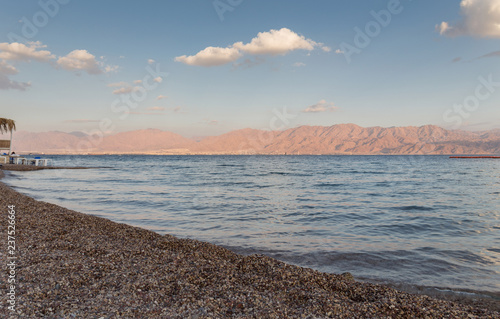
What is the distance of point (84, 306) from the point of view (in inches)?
187

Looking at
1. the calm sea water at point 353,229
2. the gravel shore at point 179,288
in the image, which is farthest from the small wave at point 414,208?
the gravel shore at point 179,288

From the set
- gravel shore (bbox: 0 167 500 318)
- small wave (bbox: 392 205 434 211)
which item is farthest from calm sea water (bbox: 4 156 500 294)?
gravel shore (bbox: 0 167 500 318)

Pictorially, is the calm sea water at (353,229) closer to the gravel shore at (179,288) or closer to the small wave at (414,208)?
the small wave at (414,208)

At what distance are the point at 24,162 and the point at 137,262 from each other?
226ft

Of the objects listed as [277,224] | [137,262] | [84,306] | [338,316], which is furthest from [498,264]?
[84,306]

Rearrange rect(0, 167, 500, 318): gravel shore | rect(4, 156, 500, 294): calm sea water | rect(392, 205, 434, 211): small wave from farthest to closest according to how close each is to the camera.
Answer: rect(392, 205, 434, 211): small wave, rect(4, 156, 500, 294): calm sea water, rect(0, 167, 500, 318): gravel shore

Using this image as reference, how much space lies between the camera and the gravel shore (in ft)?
15.8

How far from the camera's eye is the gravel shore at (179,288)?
4805 mm

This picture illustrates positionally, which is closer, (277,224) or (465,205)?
(277,224)

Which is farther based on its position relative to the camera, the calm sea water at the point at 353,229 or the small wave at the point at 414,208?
Answer: the small wave at the point at 414,208

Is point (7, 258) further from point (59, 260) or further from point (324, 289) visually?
point (324, 289)

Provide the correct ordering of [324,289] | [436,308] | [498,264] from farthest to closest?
[498,264] → [324,289] → [436,308]

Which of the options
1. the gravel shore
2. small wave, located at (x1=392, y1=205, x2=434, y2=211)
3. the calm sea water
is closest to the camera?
the gravel shore

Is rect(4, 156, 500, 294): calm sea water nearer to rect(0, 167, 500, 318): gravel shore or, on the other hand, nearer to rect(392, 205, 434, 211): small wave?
rect(392, 205, 434, 211): small wave
